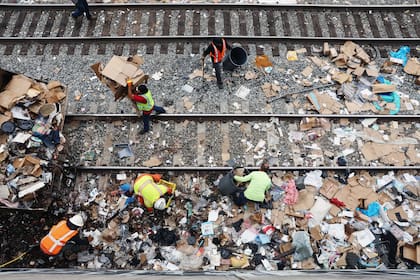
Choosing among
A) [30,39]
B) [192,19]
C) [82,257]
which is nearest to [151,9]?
[192,19]

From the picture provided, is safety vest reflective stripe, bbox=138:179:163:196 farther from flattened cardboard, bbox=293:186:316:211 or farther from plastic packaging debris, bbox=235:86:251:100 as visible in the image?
plastic packaging debris, bbox=235:86:251:100

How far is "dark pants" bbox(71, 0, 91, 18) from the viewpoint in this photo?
29.5 feet

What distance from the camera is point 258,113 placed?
8297 mm

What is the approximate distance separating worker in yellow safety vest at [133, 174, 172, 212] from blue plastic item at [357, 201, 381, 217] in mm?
3796

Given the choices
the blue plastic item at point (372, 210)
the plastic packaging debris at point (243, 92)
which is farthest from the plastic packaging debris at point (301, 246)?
the plastic packaging debris at point (243, 92)

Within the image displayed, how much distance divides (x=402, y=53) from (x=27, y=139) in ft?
26.7

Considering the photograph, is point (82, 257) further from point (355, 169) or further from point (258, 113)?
point (355, 169)

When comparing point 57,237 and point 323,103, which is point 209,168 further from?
point 57,237

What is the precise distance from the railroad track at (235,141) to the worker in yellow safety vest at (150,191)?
91 centimetres

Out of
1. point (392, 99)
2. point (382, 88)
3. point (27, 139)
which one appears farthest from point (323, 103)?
point (27, 139)

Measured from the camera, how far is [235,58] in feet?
28.3

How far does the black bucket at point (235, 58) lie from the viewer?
27.7ft

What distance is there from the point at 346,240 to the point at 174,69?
16.6 ft

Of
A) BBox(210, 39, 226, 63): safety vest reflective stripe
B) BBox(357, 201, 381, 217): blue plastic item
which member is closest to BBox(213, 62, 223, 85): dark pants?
BBox(210, 39, 226, 63): safety vest reflective stripe
